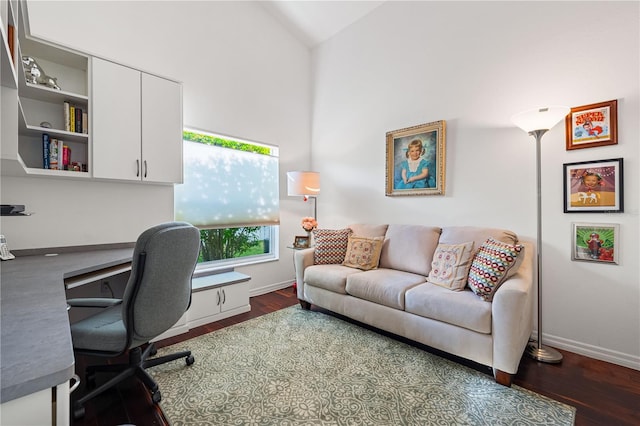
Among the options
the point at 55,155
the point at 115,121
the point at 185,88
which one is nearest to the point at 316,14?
the point at 185,88

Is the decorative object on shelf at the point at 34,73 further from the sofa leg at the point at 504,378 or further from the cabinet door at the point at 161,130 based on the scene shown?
the sofa leg at the point at 504,378

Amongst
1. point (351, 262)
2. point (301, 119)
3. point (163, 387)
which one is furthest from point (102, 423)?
point (301, 119)

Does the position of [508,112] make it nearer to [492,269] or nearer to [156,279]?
[492,269]

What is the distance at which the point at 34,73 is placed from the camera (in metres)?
1.96

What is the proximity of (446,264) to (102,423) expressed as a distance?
251 cm

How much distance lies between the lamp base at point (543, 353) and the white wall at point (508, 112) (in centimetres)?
18

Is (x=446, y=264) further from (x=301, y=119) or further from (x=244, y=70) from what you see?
(x=244, y=70)

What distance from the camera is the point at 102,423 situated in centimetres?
149

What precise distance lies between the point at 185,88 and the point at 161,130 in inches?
29.3

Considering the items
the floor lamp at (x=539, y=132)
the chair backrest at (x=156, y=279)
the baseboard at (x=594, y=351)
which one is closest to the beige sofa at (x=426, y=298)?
the floor lamp at (x=539, y=132)

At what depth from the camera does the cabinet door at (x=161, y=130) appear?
240 cm

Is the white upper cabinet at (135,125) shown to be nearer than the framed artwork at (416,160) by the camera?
Yes

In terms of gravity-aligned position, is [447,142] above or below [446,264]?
above

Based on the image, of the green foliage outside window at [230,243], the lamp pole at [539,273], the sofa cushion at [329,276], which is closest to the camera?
the lamp pole at [539,273]
